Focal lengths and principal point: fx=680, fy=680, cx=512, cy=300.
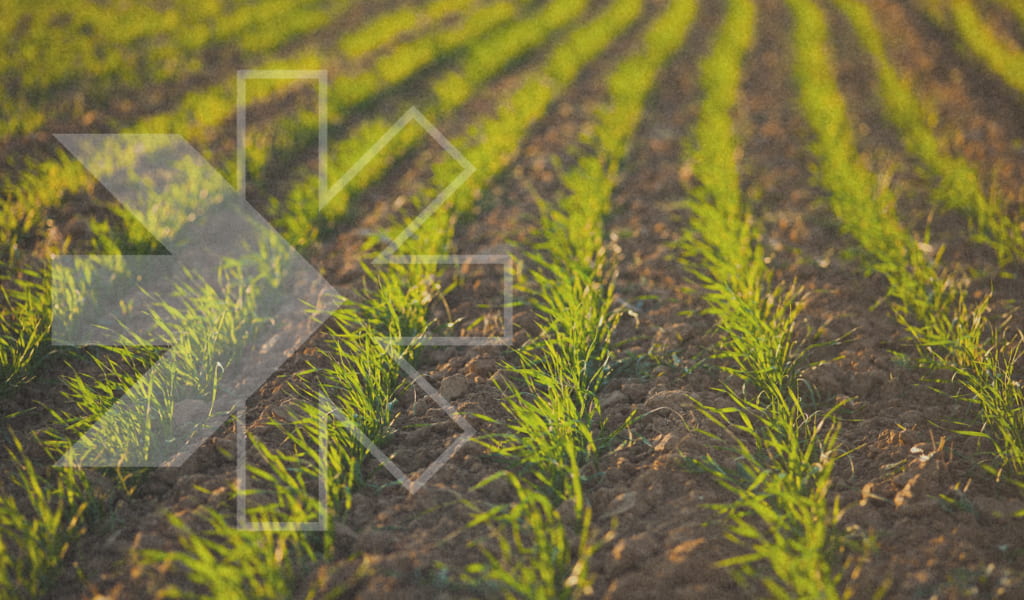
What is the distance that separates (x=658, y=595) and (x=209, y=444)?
148cm

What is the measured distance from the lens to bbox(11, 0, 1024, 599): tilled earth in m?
1.75

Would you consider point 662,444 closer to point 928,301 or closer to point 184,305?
point 928,301

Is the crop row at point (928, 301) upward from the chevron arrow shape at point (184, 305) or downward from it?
downward

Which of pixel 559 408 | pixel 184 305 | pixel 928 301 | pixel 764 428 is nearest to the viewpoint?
pixel 559 408

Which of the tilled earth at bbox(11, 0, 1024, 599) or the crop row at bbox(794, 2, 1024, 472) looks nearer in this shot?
the tilled earth at bbox(11, 0, 1024, 599)

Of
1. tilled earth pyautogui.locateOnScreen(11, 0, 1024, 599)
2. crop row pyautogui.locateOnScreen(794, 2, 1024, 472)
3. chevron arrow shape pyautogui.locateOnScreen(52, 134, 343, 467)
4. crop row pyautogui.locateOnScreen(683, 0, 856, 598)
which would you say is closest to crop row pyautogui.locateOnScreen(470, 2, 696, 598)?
tilled earth pyautogui.locateOnScreen(11, 0, 1024, 599)

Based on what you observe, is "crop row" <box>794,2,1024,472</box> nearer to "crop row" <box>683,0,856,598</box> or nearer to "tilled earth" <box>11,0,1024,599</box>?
"tilled earth" <box>11,0,1024,599</box>

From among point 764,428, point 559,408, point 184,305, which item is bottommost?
point 764,428

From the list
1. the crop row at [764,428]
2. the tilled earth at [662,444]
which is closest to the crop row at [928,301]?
the tilled earth at [662,444]

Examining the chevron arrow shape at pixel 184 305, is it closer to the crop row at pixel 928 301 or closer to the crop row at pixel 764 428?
the crop row at pixel 764 428

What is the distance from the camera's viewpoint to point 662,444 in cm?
219

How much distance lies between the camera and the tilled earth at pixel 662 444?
1754 millimetres

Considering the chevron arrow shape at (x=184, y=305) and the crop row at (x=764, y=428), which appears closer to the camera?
the crop row at (x=764, y=428)

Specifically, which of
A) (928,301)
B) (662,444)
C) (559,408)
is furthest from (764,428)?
(928,301)
